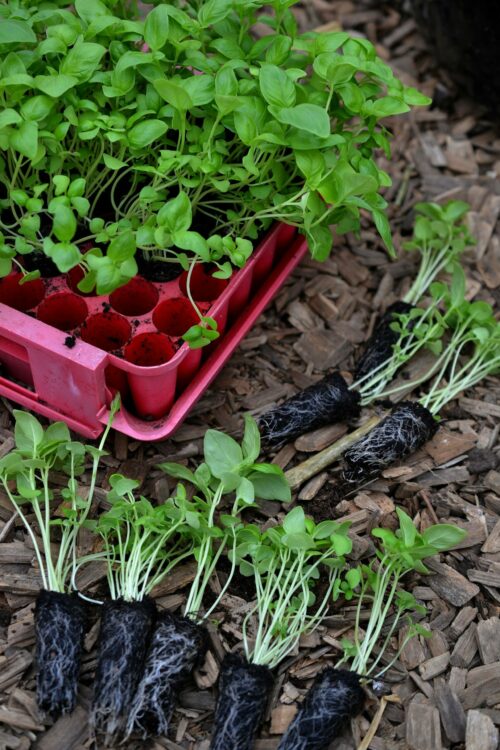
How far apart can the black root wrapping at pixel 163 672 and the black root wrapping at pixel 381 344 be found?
0.69 metres

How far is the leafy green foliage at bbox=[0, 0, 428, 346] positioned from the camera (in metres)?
1.36

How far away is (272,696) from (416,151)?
5.05 ft

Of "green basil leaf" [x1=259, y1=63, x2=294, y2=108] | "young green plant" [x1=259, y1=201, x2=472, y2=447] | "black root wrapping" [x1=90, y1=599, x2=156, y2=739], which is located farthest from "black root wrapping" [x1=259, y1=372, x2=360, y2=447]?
"green basil leaf" [x1=259, y1=63, x2=294, y2=108]

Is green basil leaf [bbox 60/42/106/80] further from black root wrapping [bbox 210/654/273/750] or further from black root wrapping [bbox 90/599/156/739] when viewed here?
black root wrapping [bbox 210/654/273/750]

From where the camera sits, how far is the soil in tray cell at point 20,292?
1.60 metres

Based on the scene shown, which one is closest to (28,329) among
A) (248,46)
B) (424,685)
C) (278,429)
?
(278,429)

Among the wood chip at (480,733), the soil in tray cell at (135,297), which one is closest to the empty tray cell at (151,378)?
the soil in tray cell at (135,297)

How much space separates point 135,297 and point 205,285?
15 cm

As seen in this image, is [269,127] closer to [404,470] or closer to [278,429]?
[278,429]

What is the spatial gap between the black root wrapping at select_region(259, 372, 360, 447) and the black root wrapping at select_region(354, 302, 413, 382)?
9 centimetres

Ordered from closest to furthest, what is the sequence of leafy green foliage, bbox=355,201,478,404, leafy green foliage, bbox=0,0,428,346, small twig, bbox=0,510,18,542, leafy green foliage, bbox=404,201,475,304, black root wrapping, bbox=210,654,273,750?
1. black root wrapping, bbox=210,654,273,750
2. leafy green foliage, bbox=0,0,428,346
3. small twig, bbox=0,510,18,542
4. leafy green foliage, bbox=355,201,478,404
5. leafy green foliage, bbox=404,201,475,304

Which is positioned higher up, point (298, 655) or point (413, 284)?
point (413, 284)

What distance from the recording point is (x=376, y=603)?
54.9 inches

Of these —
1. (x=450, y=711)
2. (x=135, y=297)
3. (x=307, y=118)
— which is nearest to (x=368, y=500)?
(x=450, y=711)
